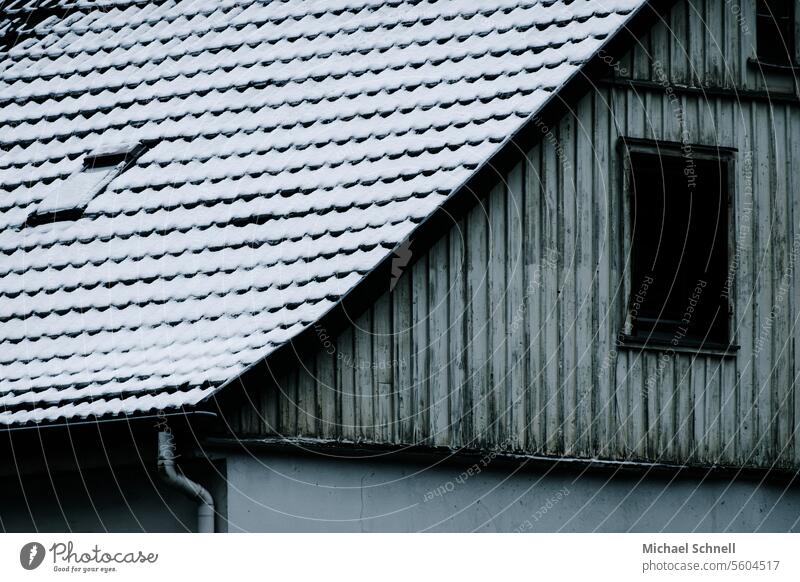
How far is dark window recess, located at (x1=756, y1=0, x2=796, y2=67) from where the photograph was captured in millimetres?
13539

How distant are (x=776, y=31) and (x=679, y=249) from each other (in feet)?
6.41

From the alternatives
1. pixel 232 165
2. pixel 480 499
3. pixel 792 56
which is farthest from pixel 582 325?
pixel 792 56

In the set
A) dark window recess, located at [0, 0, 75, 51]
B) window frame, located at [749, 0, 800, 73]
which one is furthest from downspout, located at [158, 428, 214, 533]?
dark window recess, located at [0, 0, 75, 51]

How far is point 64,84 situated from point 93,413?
4192mm

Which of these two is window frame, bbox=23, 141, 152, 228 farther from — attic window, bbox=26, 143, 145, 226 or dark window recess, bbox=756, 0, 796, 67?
dark window recess, bbox=756, 0, 796, 67

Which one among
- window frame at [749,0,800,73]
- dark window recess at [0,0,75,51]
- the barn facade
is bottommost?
the barn facade

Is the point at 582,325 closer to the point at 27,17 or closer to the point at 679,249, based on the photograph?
the point at 679,249

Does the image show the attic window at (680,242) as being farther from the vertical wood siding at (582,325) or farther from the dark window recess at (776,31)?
the dark window recess at (776,31)

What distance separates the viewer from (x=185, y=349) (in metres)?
11.4

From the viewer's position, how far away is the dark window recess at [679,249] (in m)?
12.8

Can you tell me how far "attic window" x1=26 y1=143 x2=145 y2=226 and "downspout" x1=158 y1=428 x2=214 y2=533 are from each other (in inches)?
97.4

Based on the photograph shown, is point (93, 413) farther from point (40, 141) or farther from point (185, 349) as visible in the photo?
point (40, 141)

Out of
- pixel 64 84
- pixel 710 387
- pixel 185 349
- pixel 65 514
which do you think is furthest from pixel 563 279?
pixel 64 84

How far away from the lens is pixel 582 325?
40.9ft
